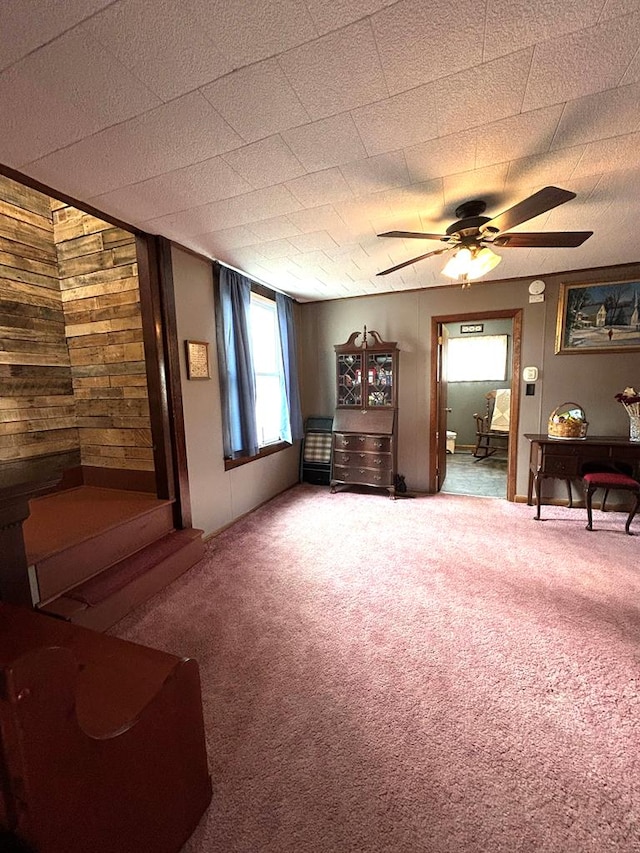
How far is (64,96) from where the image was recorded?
1.27 metres

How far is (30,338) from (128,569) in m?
2.01

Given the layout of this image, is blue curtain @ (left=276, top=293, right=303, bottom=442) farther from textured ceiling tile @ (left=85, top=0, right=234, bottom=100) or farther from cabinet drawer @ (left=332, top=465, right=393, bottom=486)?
textured ceiling tile @ (left=85, top=0, right=234, bottom=100)

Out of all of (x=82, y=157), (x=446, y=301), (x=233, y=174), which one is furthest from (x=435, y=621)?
(x=446, y=301)

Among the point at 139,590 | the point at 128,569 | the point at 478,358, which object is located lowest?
the point at 139,590

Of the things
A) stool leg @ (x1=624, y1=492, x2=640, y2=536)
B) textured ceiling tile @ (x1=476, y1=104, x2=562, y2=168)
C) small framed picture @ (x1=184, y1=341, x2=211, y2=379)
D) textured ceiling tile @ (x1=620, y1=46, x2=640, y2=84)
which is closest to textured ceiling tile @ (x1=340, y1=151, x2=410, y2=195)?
textured ceiling tile @ (x1=476, y1=104, x2=562, y2=168)

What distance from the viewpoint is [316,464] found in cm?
461

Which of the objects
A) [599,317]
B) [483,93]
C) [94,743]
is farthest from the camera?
[599,317]

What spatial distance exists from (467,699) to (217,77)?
2.57 m

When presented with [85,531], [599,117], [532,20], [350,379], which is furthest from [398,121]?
[350,379]

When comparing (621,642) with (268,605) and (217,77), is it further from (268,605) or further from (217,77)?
(217,77)

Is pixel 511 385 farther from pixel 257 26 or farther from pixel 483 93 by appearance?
pixel 257 26

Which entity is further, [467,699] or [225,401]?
[225,401]

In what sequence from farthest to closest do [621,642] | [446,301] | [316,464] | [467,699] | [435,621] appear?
[316,464]
[446,301]
[435,621]
[621,642]
[467,699]

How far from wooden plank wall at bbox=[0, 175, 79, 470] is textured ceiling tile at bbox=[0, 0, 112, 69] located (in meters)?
2.10
